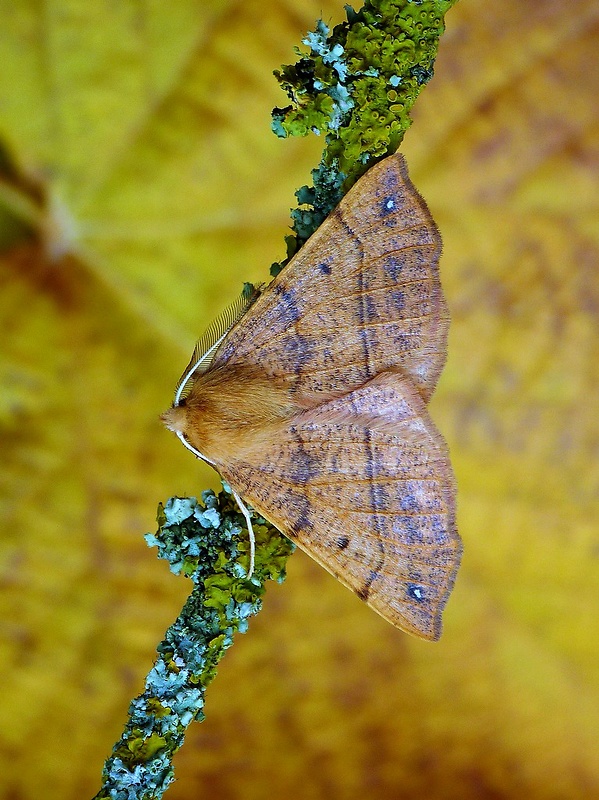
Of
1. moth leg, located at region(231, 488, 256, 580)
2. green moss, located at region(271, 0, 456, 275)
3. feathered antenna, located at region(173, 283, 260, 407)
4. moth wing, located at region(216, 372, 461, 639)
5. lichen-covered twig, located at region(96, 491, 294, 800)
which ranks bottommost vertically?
lichen-covered twig, located at region(96, 491, 294, 800)

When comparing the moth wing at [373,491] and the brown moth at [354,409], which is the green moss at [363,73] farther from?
the moth wing at [373,491]

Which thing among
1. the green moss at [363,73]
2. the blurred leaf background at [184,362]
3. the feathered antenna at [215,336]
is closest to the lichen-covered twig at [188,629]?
the feathered antenna at [215,336]

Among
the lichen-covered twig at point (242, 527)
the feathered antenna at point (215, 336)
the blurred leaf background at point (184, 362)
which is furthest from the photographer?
the blurred leaf background at point (184, 362)

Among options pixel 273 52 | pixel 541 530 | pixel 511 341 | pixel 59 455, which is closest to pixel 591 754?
pixel 541 530

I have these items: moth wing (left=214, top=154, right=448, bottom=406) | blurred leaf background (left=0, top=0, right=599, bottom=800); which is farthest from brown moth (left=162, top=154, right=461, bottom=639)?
blurred leaf background (left=0, top=0, right=599, bottom=800)

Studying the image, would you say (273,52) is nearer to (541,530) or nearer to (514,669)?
(541,530)

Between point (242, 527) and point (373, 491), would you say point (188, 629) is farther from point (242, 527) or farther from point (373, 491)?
point (373, 491)

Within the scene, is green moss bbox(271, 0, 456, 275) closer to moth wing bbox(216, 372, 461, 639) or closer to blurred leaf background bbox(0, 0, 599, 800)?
moth wing bbox(216, 372, 461, 639)
